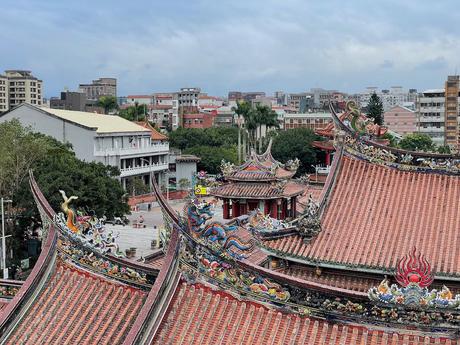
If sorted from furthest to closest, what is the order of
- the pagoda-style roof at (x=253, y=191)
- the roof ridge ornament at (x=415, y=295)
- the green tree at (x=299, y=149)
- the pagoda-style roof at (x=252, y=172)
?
the green tree at (x=299, y=149)
the pagoda-style roof at (x=252, y=172)
the pagoda-style roof at (x=253, y=191)
the roof ridge ornament at (x=415, y=295)

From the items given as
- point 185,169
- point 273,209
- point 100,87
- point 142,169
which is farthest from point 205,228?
point 100,87

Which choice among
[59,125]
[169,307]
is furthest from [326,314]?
[59,125]

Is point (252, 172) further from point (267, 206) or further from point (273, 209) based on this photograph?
point (273, 209)

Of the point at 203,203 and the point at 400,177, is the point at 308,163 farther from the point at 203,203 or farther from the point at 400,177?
the point at 203,203

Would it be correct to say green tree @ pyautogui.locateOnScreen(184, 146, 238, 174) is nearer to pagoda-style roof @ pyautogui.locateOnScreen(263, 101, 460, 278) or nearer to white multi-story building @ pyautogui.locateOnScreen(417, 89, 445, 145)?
white multi-story building @ pyautogui.locateOnScreen(417, 89, 445, 145)

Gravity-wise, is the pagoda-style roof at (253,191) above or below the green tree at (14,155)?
below

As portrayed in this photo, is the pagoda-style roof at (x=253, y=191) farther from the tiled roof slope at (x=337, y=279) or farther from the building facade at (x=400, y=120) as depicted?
the building facade at (x=400, y=120)

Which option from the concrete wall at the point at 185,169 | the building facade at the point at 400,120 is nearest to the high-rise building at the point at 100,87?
the building facade at the point at 400,120
